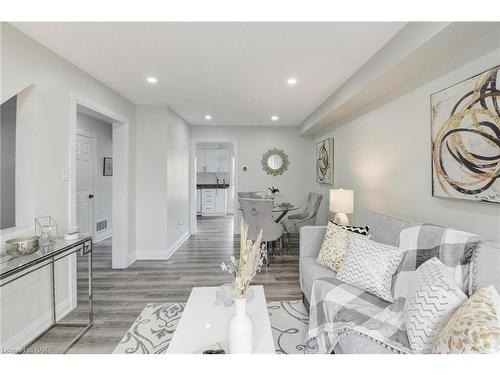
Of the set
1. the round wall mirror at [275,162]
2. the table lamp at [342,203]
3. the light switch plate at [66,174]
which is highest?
the round wall mirror at [275,162]

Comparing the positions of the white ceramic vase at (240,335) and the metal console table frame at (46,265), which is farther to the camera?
the metal console table frame at (46,265)

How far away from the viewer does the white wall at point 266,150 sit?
579cm

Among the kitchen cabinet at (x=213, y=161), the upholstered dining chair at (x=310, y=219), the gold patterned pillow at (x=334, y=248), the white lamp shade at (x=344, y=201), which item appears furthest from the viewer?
the kitchen cabinet at (x=213, y=161)

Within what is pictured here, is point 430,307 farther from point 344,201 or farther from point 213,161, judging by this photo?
point 213,161

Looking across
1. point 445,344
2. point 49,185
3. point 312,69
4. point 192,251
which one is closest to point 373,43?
point 312,69

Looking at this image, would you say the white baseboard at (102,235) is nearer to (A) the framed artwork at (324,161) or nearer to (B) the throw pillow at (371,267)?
(A) the framed artwork at (324,161)

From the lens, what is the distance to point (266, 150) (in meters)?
5.82

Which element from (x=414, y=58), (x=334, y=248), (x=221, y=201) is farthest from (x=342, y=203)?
(x=221, y=201)

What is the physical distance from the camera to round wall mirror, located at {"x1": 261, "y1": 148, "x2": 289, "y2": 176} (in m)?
5.81

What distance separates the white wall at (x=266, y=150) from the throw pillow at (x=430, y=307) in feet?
14.7

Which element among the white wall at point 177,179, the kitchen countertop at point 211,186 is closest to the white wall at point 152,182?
the white wall at point 177,179

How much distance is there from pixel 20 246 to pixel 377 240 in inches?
111
